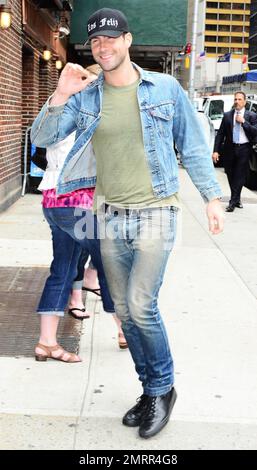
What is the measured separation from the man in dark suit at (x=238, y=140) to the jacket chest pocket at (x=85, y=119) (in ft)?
25.5

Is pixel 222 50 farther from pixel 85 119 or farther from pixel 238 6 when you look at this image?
pixel 85 119

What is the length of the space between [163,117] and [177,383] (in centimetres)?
169

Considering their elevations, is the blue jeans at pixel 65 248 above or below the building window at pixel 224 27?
below

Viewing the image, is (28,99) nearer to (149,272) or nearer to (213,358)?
(213,358)

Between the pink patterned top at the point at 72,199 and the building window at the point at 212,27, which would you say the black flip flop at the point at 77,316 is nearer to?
the pink patterned top at the point at 72,199

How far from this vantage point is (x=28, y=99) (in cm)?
1383

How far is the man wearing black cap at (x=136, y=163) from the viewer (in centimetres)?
332

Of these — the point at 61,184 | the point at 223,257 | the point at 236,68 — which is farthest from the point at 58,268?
the point at 236,68

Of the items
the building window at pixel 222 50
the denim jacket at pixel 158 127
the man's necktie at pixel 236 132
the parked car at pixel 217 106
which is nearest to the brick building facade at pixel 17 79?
the man's necktie at pixel 236 132

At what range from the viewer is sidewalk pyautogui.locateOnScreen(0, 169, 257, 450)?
11.3 feet

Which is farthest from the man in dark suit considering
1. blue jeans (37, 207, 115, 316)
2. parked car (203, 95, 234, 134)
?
parked car (203, 95, 234, 134)
